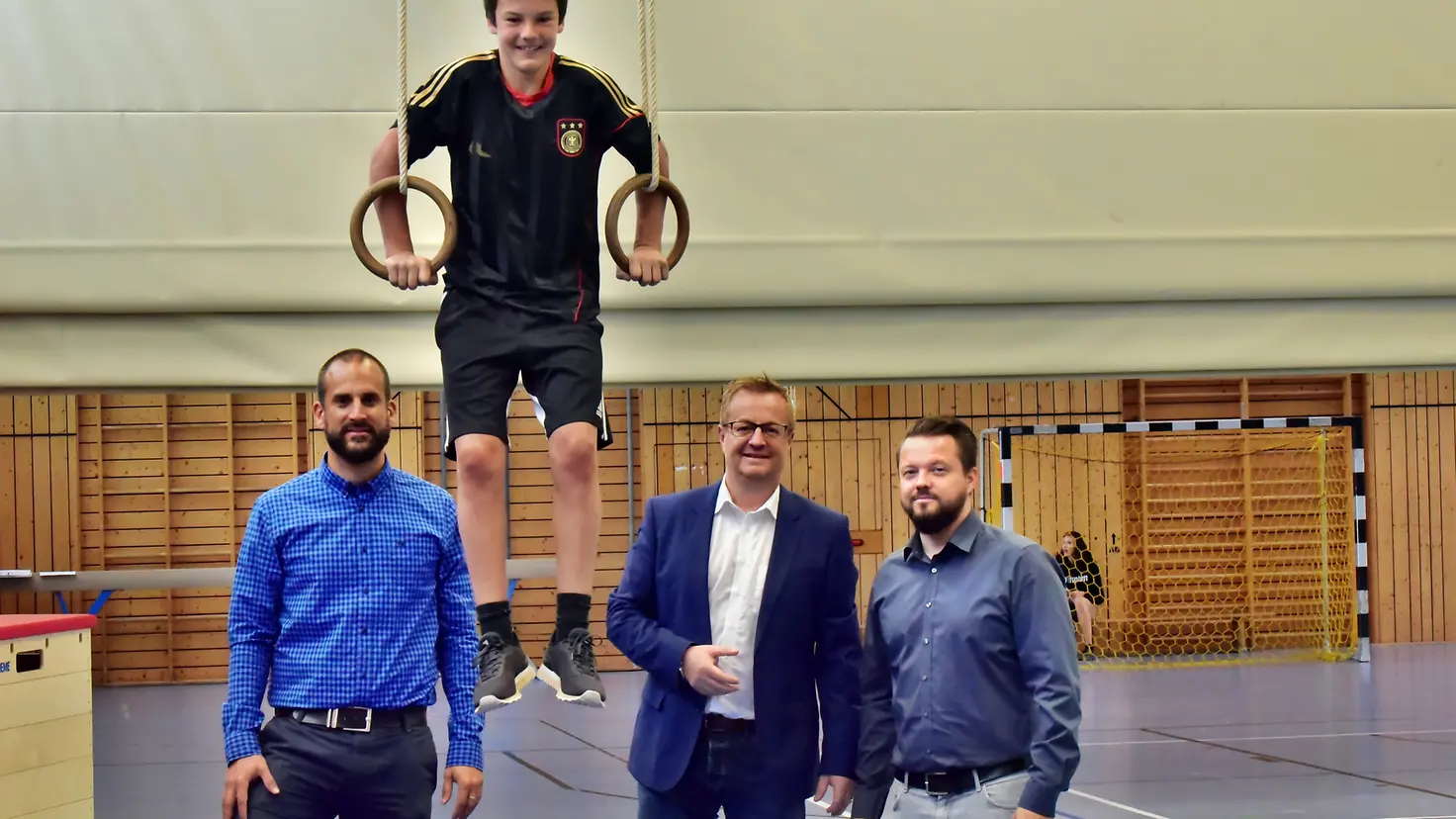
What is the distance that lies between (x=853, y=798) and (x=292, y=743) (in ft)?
3.68

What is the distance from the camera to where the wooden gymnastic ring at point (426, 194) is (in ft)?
7.66

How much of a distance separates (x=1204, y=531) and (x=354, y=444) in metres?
12.8

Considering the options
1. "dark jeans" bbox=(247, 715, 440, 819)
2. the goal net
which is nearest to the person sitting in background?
the goal net

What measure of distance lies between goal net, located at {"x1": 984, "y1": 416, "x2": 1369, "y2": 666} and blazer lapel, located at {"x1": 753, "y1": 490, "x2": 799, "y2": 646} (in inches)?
435

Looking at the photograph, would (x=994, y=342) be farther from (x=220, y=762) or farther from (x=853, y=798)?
(x=220, y=762)

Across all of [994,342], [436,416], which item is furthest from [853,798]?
[436,416]

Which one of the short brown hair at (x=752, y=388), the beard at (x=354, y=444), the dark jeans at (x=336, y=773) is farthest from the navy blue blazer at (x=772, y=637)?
the beard at (x=354, y=444)

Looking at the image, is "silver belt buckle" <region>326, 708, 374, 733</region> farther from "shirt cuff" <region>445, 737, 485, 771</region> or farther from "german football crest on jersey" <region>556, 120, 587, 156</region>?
"german football crest on jersey" <region>556, 120, 587, 156</region>

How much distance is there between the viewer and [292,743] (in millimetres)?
2514

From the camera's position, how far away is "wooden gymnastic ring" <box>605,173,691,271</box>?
2.44 meters

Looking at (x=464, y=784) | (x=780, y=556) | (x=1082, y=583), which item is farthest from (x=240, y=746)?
(x=1082, y=583)

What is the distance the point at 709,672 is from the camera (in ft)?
8.61

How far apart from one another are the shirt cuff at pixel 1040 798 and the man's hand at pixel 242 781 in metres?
1.39

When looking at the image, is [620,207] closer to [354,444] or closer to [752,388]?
[752,388]
